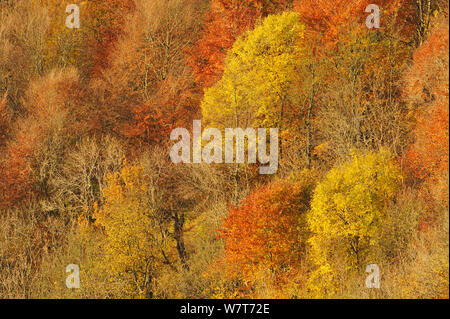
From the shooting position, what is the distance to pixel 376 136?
40.2 meters

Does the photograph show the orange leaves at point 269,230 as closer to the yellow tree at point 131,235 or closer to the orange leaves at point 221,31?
the yellow tree at point 131,235

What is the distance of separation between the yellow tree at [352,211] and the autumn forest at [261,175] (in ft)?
0.24

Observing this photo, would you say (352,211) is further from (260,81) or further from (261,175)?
(260,81)

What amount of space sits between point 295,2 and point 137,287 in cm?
2488

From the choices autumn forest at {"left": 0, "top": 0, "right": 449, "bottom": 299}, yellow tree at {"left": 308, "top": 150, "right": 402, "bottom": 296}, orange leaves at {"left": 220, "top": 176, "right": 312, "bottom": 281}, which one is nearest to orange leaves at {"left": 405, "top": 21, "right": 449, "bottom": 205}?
autumn forest at {"left": 0, "top": 0, "right": 449, "bottom": 299}

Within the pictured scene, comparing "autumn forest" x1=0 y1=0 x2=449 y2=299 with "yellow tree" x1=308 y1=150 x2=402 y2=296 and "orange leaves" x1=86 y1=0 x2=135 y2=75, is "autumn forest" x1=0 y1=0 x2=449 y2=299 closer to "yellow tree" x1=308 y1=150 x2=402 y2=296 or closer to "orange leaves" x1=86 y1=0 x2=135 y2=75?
"yellow tree" x1=308 y1=150 x2=402 y2=296

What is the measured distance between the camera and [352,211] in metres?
35.8

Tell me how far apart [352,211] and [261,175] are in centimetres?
862

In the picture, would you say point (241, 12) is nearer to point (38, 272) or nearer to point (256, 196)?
point (256, 196)

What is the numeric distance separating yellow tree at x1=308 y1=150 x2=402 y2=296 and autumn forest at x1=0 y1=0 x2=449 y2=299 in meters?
0.07

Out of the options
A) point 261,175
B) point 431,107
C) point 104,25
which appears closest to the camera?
point 431,107

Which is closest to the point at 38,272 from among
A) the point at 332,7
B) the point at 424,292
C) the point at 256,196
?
the point at 256,196

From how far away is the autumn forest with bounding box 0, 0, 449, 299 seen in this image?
35281 millimetres

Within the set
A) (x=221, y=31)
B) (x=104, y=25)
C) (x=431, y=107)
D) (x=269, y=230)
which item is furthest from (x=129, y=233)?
(x=104, y=25)
